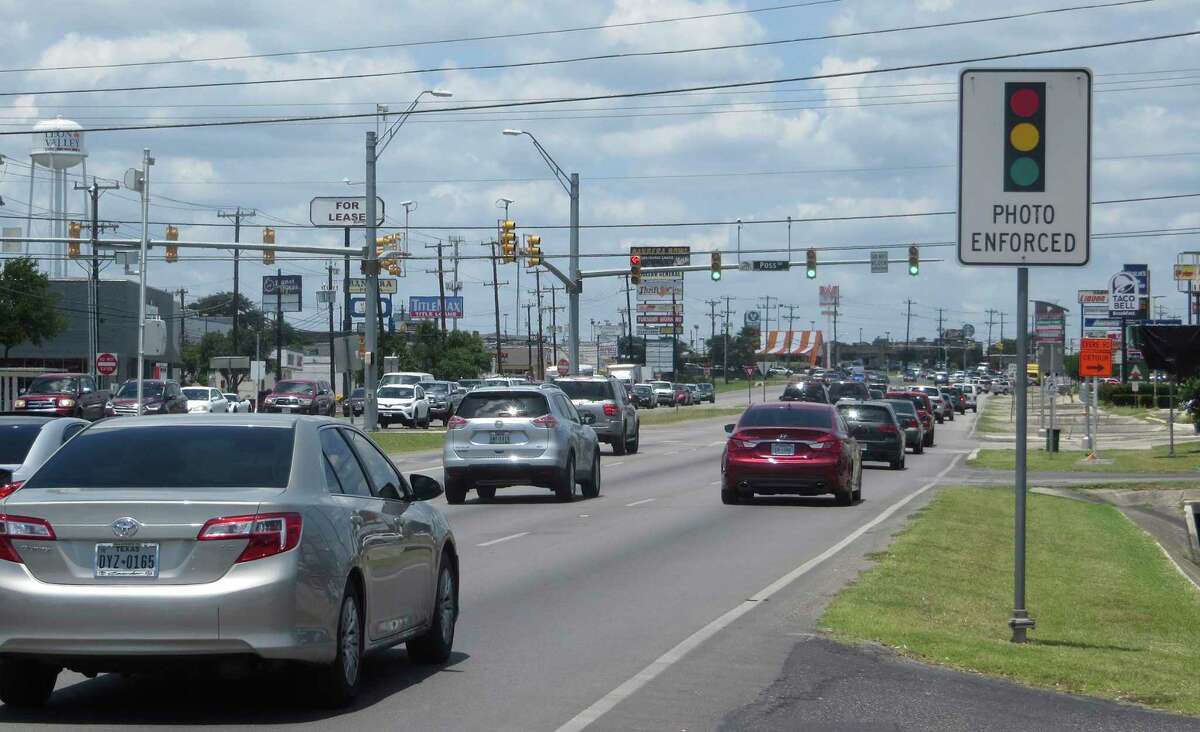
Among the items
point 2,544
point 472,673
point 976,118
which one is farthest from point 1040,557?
point 2,544

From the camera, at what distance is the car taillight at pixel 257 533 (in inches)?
313

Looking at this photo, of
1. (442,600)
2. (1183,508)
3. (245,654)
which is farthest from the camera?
(1183,508)

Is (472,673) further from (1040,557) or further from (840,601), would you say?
(1040,557)

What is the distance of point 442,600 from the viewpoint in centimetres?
1050

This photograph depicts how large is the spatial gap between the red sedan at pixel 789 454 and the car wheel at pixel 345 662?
16098 millimetres

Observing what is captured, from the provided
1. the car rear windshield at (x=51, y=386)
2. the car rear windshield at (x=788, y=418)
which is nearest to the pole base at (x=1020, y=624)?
the car rear windshield at (x=788, y=418)

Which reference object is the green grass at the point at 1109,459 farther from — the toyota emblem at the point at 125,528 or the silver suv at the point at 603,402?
the toyota emblem at the point at 125,528

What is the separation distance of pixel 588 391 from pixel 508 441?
1646cm

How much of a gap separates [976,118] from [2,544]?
6.86m

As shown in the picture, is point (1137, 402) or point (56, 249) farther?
point (56, 249)

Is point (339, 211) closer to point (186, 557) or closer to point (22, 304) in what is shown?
point (22, 304)

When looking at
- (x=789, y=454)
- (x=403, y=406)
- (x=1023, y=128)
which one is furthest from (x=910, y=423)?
(x=1023, y=128)

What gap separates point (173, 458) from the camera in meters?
8.61

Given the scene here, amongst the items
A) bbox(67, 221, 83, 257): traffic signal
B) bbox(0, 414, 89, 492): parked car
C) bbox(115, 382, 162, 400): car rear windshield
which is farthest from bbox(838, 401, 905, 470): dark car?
bbox(115, 382, 162, 400): car rear windshield
